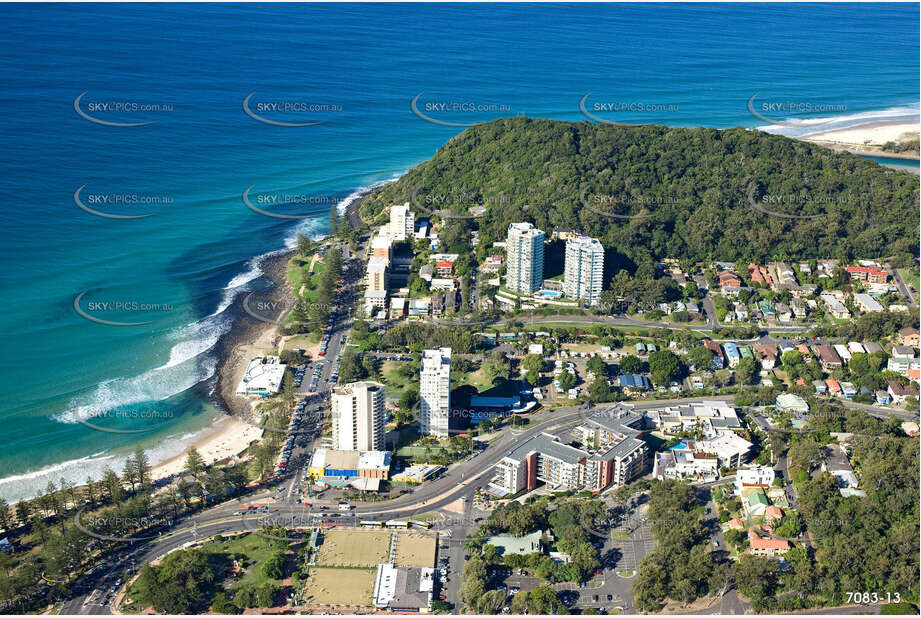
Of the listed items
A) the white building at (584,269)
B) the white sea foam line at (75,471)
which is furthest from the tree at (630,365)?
the white sea foam line at (75,471)

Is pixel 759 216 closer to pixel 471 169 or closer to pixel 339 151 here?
pixel 471 169

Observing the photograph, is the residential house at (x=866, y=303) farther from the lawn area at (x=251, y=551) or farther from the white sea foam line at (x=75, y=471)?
the white sea foam line at (x=75, y=471)

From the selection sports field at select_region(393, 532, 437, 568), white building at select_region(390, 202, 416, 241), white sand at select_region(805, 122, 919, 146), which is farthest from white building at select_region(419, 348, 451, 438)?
white sand at select_region(805, 122, 919, 146)

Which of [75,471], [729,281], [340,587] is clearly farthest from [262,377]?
[729,281]

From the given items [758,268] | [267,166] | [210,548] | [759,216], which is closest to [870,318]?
[758,268]

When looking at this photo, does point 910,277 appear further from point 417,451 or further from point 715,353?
point 417,451
